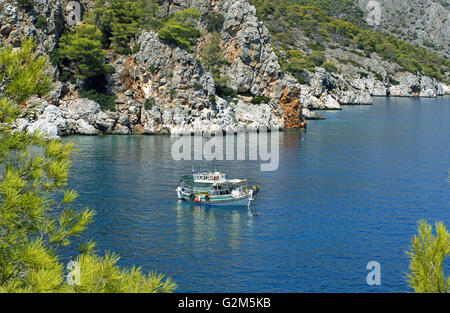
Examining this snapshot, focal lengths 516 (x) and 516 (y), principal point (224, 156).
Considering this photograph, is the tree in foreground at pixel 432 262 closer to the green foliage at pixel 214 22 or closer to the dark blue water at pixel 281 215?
the dark blue water at pixel 281 215

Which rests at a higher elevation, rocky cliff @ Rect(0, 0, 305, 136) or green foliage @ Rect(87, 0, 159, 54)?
green foliage @ Rect(87, 0, 159, 54)

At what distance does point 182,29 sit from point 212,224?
2843 inches

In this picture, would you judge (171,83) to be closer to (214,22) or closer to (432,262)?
(214,22)

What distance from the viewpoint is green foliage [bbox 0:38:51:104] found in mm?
15805

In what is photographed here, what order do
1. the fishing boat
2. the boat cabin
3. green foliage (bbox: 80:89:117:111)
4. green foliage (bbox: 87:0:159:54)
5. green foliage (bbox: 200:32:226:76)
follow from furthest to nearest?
green foliage (bbox: 200:32:226:76) < green foliage (bbox: 87:0:159:54) < green foliage (bbox: 80:89:117:111) < the boat cabin < the fishing boat

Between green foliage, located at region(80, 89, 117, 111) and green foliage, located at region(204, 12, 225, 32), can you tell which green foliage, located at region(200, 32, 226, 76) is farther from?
green foliage, located at region(80, 89, 117, 111)

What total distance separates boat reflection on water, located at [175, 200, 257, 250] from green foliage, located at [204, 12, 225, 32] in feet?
252

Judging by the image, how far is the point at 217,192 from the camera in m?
60.3

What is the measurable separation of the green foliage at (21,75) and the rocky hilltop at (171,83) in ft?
256

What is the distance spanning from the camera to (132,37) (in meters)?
117

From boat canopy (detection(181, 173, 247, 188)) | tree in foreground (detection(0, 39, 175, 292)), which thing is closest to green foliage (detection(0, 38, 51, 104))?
tree in foreground (detection(0, 39, 175, 292))

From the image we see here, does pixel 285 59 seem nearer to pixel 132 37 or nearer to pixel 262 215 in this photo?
pixel 132 37

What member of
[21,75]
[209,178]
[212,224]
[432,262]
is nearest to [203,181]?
[209,178]

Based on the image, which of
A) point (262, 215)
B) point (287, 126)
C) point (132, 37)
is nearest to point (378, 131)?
point (287, 126)
